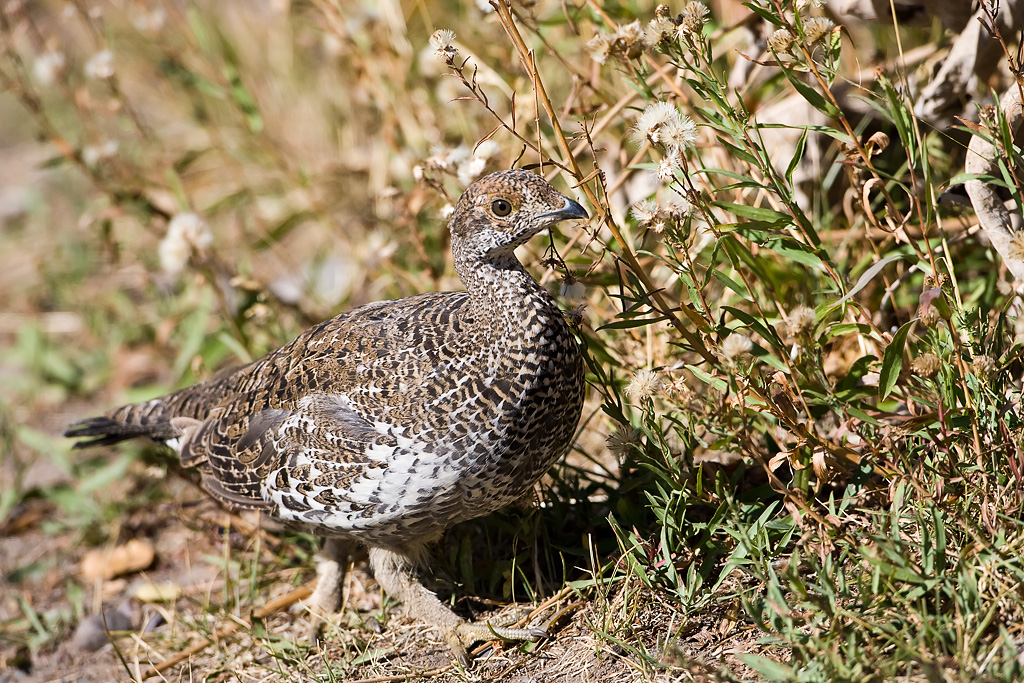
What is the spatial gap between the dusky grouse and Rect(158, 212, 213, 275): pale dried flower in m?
1.11

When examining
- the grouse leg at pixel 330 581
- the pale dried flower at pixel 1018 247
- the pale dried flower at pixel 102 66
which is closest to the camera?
the pale dried flower at pixel 1018 247

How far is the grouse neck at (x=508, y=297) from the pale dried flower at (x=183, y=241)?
175cm

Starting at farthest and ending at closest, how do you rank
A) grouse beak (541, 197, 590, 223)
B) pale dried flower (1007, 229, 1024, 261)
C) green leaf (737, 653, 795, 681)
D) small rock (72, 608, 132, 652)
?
small rock (72, 608, 132, 652)
grouse beak (541, 197, 590, 223)
pale dried flower (1007, 229, 1024, 261)
green leaf (737, 653, 795, 681)

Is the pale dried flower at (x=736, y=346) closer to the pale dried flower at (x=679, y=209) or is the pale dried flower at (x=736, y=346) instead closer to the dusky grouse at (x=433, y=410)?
the pale dried flower at (x=679, y=209)

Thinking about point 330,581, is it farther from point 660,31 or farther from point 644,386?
point 660,31

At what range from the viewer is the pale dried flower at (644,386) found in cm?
262

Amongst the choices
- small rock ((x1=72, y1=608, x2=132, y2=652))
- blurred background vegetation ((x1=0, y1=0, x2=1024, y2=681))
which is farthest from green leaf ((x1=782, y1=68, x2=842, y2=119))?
small rock ((x1=72, y1=608, x2=132, y2=652))

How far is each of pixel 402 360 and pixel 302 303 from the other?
7.40 ft

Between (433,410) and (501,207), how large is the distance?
2.20ft

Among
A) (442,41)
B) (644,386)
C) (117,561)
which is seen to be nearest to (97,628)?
(117,561)

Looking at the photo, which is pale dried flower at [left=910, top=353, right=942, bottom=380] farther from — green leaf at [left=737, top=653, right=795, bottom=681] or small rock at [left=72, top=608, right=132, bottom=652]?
small rock at [left=72, top=608, right=132, bottom=652]

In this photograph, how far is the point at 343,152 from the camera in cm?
607

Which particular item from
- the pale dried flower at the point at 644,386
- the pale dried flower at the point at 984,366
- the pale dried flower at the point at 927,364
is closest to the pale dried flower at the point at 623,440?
the pale dried flower at the point at 644,386

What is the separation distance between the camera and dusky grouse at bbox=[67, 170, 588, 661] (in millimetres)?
2711
